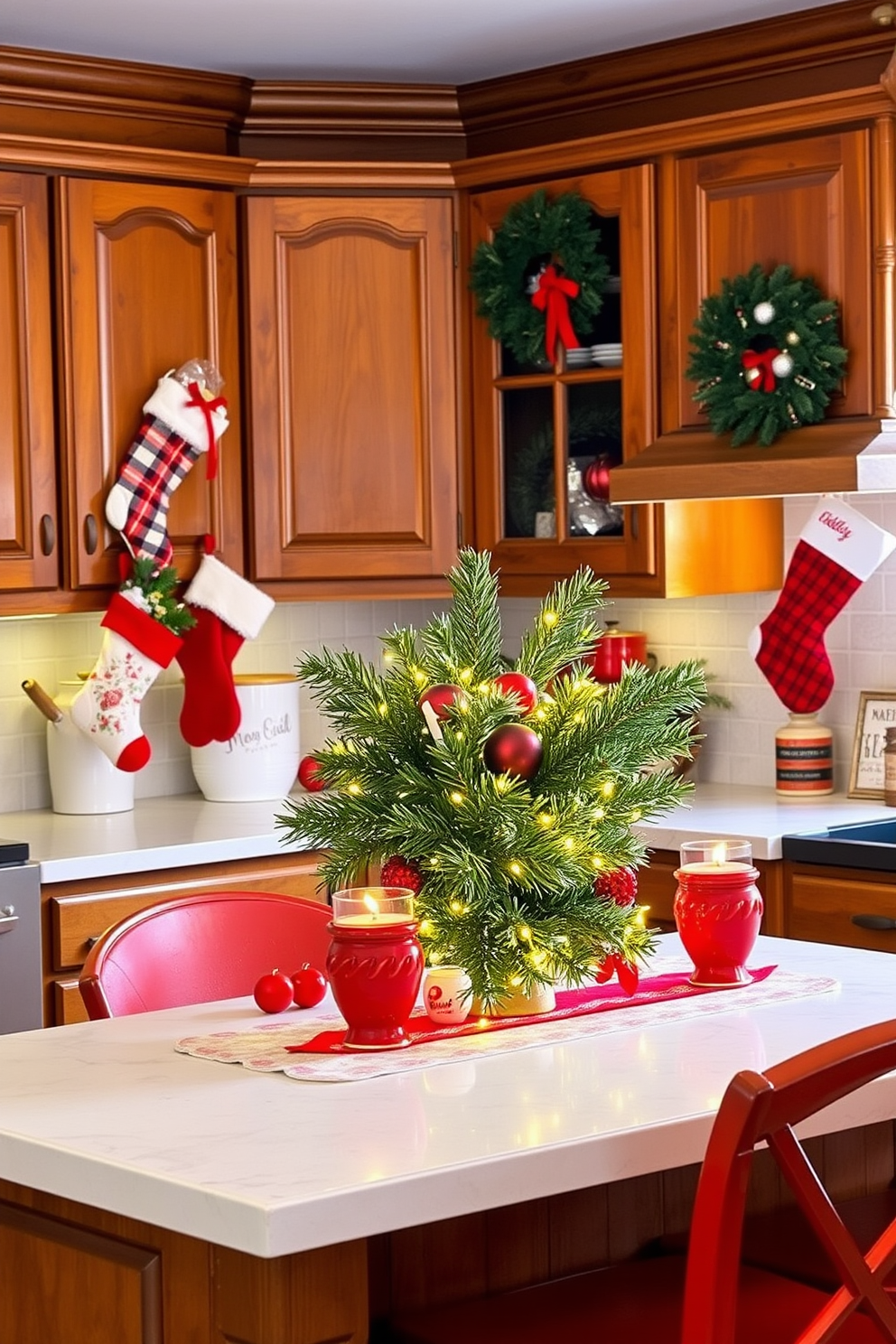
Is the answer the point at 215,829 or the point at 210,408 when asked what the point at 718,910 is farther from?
the point at 210,408

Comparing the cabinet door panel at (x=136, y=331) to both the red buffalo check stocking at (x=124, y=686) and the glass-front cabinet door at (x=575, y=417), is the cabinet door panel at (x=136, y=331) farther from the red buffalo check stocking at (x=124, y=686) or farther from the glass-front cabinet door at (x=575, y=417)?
the glass-front cabinet door at (x=575, y=417)

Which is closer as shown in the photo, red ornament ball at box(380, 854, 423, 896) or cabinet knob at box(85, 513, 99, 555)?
red ornament ball at box(380, 854, 423, 896)

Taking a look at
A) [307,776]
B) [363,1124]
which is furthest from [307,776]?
[363,1124]

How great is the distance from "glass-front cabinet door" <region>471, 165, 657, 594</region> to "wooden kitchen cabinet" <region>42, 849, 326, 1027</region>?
3.26ft

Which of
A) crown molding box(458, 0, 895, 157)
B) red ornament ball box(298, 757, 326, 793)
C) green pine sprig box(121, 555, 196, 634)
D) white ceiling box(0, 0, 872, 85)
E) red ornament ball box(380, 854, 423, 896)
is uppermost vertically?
white ceiling box(0, 0, 872, 85)

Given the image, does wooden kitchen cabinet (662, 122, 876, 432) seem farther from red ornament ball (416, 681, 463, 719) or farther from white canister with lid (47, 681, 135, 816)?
red ornament ball (416, 681, 463, 719)

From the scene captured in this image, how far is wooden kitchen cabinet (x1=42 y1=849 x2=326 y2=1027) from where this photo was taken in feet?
11.8

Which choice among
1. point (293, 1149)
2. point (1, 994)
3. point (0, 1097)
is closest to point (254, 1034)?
point (0, 1097)

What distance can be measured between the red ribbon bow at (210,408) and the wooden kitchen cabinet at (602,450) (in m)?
0.62

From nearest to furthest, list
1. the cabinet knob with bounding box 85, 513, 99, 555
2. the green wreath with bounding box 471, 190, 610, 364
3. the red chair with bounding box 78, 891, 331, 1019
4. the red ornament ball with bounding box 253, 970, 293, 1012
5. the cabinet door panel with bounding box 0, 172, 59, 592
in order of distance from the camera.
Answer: the red ornament ball with bounding box 253, 970, 293, 1012, the red chair with bounding box 78, 891, 331, 1019, the cabinet door panel with bounding box 0, 172, 59, 592, the cabinet knob with bounding box 85, 513, 99, 555, the green wreath with bounding box 471, 190, 610, 364

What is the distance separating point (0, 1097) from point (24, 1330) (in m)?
0.21

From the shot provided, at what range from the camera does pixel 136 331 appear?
160 inches

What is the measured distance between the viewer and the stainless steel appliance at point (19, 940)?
3.52 metres

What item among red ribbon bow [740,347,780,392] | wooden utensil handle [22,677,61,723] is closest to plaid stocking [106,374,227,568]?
wooden utensil handle [22,677,61,723]
